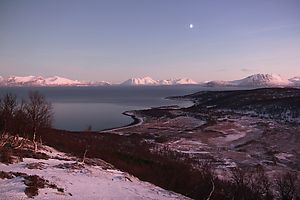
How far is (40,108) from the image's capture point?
141 ft

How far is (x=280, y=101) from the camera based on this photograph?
115438 millimetres

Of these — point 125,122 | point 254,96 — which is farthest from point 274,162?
point 254,96

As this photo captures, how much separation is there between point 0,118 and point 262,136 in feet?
173

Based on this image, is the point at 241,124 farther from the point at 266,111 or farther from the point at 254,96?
the point at 254,96

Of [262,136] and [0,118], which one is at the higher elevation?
[0,118]

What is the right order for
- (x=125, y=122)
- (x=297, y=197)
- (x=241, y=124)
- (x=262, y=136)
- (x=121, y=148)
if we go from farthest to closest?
(x=125, y=122) < (x=241, y=124) < (x=262, y=136) < (x=121, y=148) < (x=297, y=197)

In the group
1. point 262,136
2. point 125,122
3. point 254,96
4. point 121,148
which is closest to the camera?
point 121,148

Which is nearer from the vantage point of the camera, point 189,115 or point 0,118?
point 0,118

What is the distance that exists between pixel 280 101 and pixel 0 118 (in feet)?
318

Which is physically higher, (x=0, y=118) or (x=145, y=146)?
(x=0, y=118)

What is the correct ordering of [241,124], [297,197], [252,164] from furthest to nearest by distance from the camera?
1. [241,124]
2. [252,164]
3. [297,197]

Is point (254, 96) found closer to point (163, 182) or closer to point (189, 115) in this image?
point (189, 115)

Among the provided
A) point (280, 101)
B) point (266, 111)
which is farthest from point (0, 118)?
point (280, 101)

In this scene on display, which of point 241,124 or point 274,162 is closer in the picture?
point 274,162
